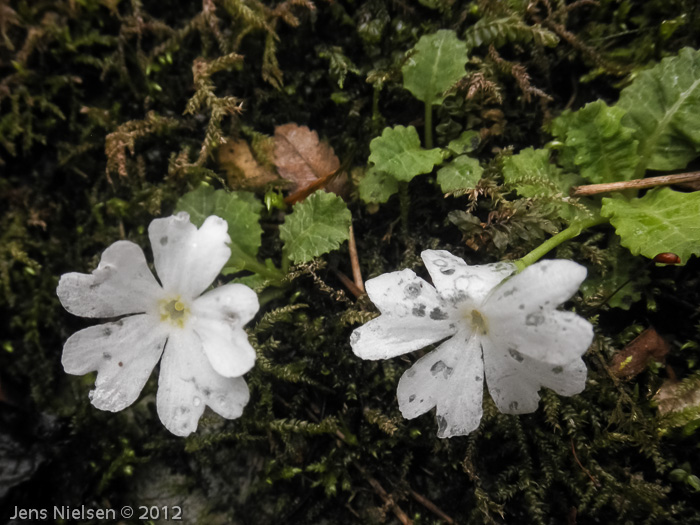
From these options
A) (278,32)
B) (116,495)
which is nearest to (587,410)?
(116,495)

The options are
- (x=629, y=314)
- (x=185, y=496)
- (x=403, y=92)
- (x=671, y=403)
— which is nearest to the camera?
(x=671, y=403)

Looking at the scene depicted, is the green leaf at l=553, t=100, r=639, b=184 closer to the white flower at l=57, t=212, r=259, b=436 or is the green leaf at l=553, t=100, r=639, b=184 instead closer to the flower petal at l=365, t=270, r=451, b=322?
the flower petal at l=365, t=270, r=451, b=322

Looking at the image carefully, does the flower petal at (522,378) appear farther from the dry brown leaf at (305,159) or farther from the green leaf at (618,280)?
the dry brown leaf at (305,159)

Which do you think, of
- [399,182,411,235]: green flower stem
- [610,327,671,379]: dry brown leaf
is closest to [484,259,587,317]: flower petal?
[610,327,671,379]: dry brown leaf

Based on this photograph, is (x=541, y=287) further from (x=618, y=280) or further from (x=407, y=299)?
(x=618, y=280)

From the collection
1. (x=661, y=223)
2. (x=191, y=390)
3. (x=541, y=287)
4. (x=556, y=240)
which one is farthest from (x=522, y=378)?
(x=191, y=390)

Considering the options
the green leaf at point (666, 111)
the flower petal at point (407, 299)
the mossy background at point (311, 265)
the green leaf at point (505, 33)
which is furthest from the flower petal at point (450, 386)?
the green leaf at point (505, 33)

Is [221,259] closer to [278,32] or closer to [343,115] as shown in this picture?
[343,115]
